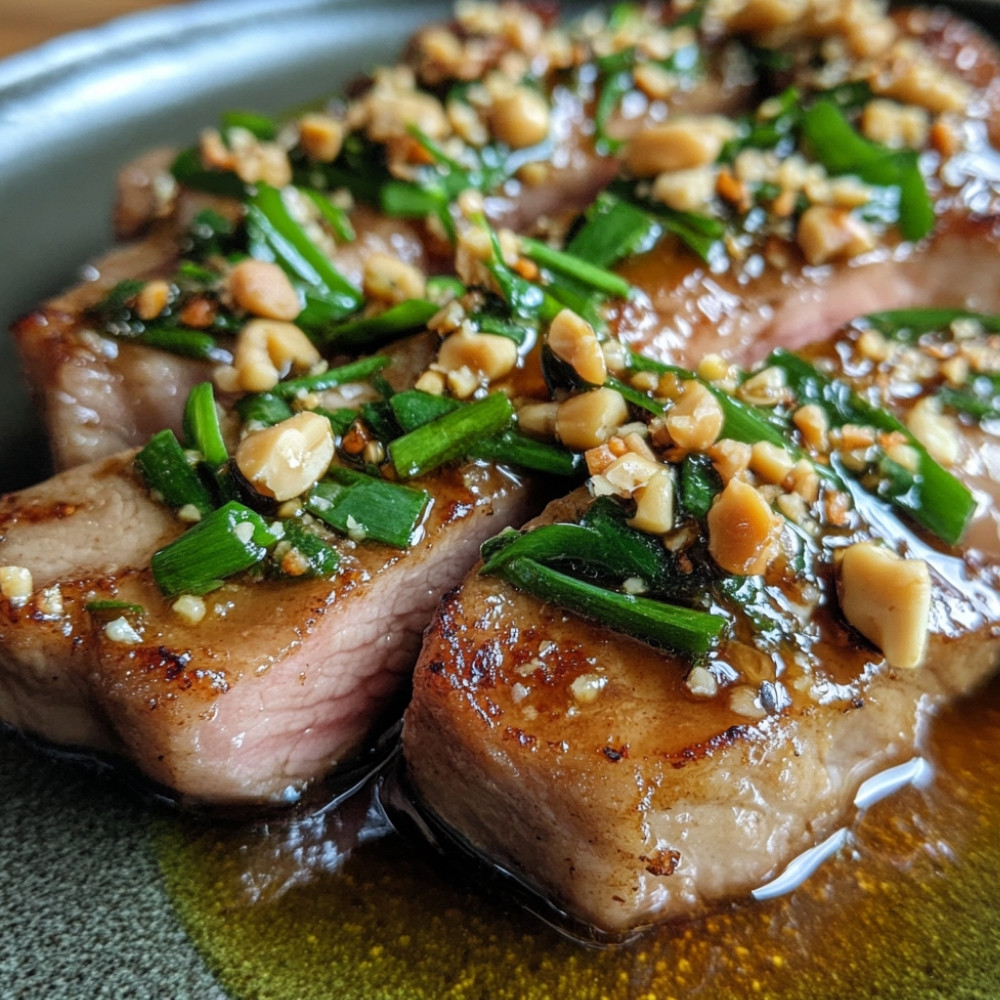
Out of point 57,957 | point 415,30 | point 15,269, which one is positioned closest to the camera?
point 57,957

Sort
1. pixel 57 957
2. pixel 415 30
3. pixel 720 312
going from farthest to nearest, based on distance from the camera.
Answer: pixel 415 30 → pixel 720 312 → pixel 57 957

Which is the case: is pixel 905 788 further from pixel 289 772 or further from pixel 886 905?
pixel 289 772

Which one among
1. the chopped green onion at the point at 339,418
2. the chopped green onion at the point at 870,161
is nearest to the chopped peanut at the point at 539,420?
the chopped green onion at the point at 339,418

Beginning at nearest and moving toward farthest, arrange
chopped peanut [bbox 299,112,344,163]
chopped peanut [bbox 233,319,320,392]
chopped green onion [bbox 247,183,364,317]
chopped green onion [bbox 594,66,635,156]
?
chopped peanut [bbox 233,319,320,392] < chopped green onion [bbox 247,183,364,317] < chopped peanut [bbox 299,112,344,163] < chopped green onion [bbox 594,66,635,156]

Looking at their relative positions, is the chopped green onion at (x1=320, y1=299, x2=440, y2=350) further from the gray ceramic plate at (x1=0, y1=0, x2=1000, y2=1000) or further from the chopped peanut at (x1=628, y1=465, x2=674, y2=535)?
the gray ceramic plate at (x1=0, y1=0, x2=1000, y2=1000)

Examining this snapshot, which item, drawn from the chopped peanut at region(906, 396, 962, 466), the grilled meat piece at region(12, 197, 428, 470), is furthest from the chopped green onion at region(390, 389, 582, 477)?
the chopped peanut at region(906, 396, 962, 466)

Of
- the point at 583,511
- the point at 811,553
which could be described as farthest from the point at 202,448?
the point at 811,553

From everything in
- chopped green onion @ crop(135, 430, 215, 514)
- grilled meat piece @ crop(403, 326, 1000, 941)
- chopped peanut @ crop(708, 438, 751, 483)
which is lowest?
grilled meat piece @ crop(403, 326, 1000, 941)

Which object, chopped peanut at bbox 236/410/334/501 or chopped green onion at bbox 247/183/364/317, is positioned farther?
chopped green onion at bbox 247/183/364/317
